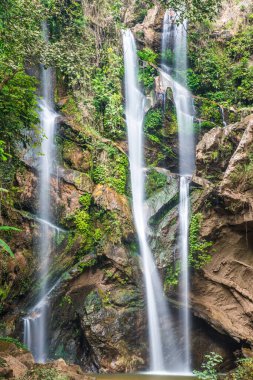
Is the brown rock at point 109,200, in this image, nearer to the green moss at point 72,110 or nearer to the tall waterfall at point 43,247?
the tall waterfall at point 43,247

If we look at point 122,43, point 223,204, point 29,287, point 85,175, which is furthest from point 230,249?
point 122,43

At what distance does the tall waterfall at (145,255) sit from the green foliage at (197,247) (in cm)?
132

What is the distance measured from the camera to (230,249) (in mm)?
12008

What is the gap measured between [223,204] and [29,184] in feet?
21.1

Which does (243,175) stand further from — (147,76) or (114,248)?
(147,76)

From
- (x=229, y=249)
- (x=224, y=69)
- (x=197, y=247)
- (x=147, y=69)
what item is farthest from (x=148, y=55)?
(x=229, y=249)

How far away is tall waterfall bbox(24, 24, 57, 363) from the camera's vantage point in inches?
405

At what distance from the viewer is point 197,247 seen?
39.1ft

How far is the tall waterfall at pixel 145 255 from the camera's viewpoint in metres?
10.9

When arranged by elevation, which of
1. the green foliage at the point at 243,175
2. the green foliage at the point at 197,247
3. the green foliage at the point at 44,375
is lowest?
the green foliage at the point at 44,375

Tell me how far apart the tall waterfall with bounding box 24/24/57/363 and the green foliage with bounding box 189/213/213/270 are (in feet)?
14.9

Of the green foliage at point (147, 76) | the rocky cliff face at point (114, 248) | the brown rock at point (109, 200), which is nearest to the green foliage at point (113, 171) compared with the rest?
the rocky cliff face at point (114, 248)

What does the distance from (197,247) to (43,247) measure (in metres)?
4.99

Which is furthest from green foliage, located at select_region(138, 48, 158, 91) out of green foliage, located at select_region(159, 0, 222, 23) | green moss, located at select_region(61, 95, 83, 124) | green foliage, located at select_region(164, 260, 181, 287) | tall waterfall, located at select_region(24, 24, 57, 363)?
green foliage, located at select_region(164, 260, 181, 287)
